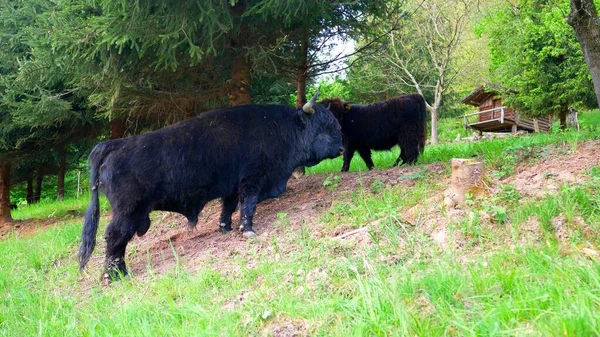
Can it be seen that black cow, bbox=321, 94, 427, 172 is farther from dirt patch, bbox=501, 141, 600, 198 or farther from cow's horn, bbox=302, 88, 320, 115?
dirt patch, bbox=501, 141, 600, 198

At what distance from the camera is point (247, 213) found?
21.4ft

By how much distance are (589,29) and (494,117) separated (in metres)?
36.1

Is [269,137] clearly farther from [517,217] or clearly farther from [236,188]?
[517,217]

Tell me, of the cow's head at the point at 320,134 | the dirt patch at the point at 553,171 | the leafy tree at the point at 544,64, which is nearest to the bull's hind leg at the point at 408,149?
the cow's head at the point at 320,134

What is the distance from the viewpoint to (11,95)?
11727mm

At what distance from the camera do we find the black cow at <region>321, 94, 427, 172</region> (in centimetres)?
996

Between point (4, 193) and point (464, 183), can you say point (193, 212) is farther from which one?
point (4, 193)

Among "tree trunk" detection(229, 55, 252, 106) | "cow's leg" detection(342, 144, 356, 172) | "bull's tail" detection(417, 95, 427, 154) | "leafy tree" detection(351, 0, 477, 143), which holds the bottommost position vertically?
"cow's leg" detection(342, 144, 356, 172)

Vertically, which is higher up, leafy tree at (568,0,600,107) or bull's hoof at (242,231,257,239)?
leafy tree at (568,0,600,107)

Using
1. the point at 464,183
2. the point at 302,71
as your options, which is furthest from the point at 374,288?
the point at 302,71

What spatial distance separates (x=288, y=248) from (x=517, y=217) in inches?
88.2

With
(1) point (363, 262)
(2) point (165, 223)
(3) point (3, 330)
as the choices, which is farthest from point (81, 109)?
(1) point (363, 262)

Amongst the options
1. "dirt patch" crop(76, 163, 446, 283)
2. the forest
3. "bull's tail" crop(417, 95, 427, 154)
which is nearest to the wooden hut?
"bull's tail" crop(417, 95, 427, 154)

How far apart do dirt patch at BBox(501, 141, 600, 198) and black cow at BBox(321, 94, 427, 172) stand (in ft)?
12.8
